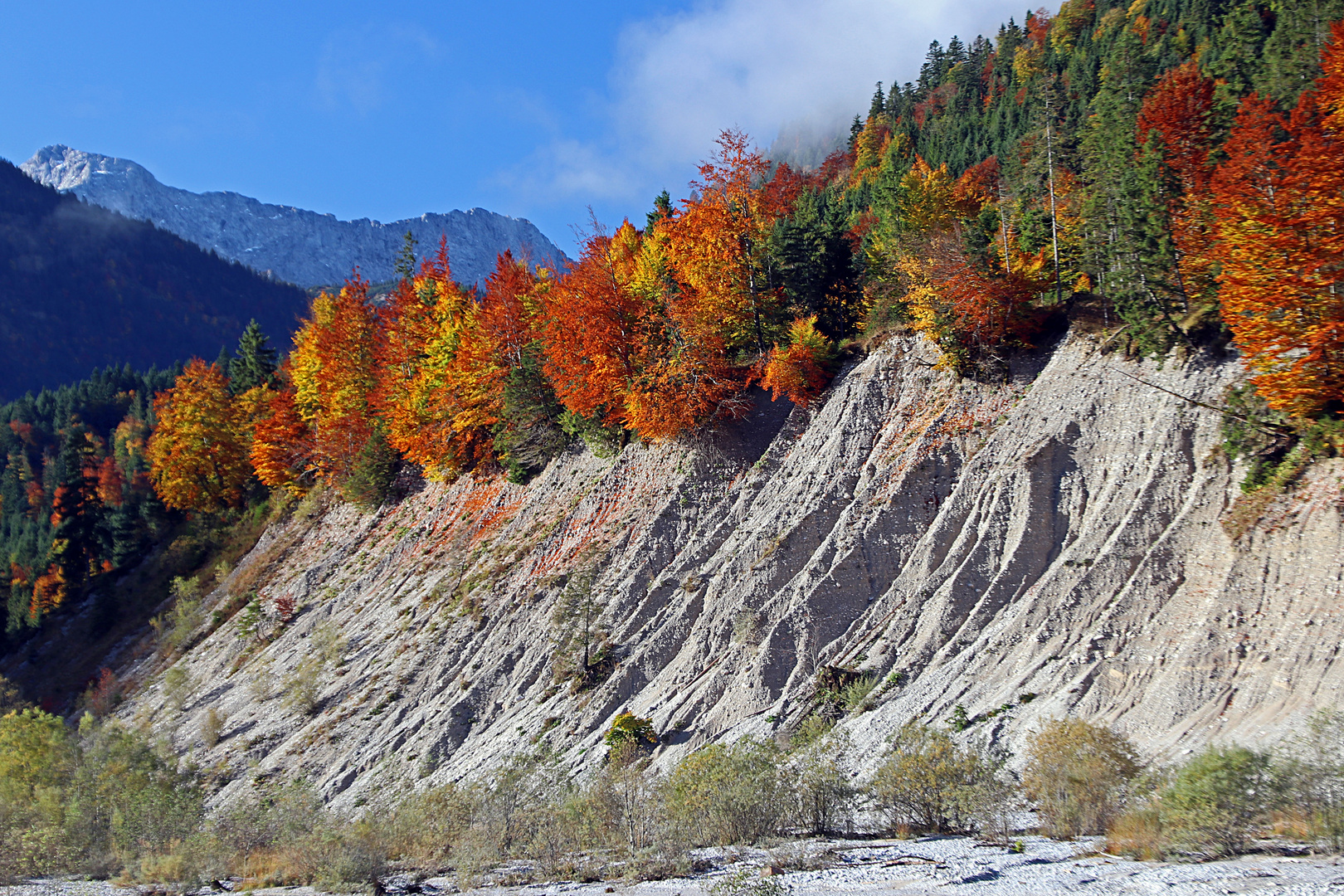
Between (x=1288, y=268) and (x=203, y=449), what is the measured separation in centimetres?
6159

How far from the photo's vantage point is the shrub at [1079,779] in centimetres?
1405

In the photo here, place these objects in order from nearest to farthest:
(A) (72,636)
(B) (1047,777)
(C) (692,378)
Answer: (B) (1047,777) → (C) (692,378) → (A) (72,636)

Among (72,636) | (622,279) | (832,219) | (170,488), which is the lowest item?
(72,636)

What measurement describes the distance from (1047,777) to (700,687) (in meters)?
12.1

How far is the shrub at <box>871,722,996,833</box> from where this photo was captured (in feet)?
49.1

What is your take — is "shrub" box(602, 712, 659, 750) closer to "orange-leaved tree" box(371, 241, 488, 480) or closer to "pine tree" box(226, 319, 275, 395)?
"orange-leaved tree" box(371, 241, 488, 480)

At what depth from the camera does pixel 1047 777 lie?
14742 mm

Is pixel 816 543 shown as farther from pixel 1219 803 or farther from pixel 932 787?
pixel 1219 803

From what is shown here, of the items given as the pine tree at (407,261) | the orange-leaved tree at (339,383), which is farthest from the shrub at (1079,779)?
the pine tree at (407,261)

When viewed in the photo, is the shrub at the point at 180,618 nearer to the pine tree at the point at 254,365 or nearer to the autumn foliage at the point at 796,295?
the autumn foliage at the point at 796,295

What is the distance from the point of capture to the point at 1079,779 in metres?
14.4

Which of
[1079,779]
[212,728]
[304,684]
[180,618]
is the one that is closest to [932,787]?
[1079,779]

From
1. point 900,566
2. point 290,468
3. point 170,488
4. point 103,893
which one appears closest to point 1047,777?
point 900,566

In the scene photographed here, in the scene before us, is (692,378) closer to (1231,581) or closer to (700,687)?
(700,687)
